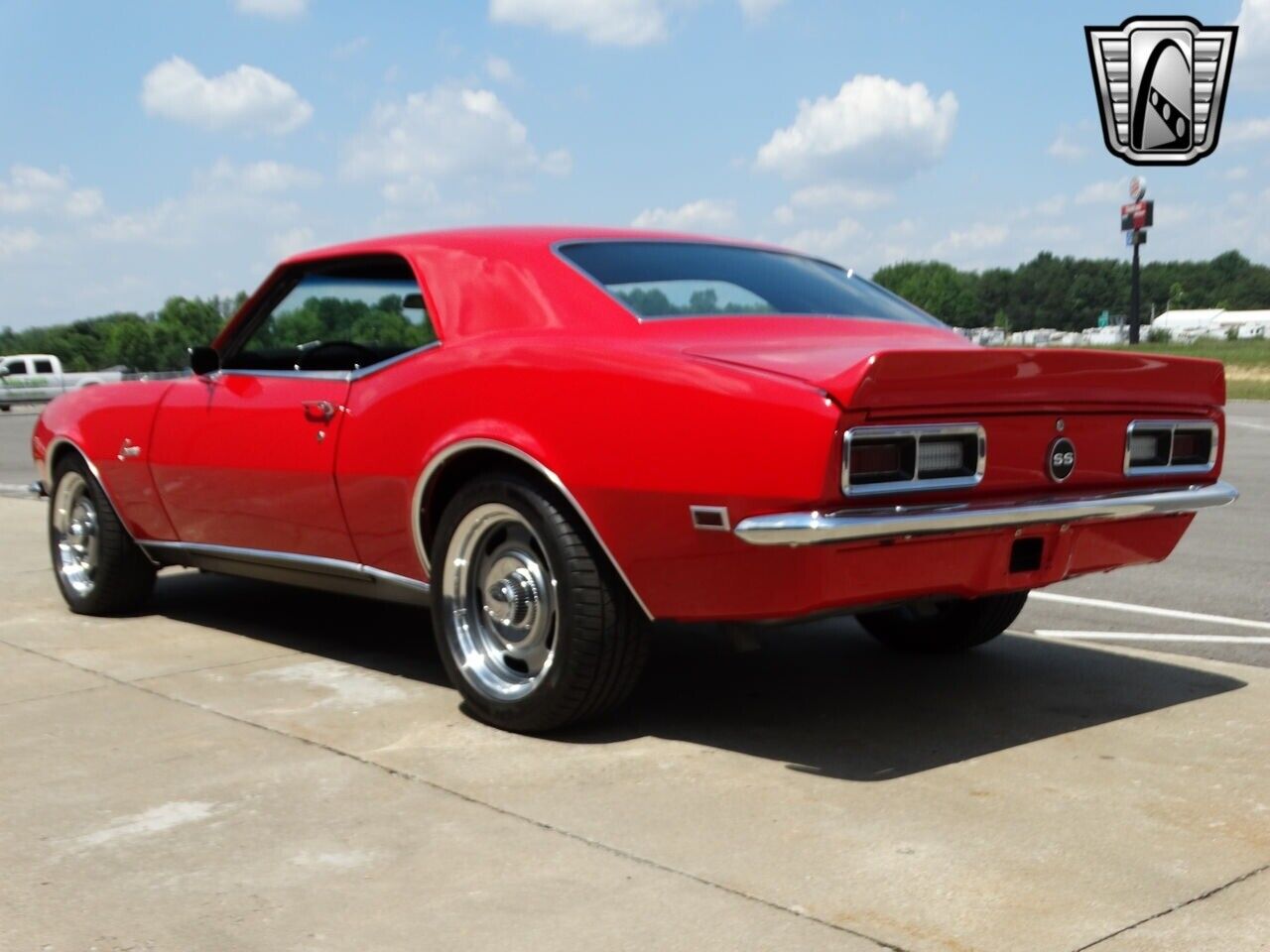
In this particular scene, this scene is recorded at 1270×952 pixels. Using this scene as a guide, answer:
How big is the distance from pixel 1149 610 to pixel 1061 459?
2.48 m

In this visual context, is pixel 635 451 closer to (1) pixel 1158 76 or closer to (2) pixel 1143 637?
(2) pixel 1143 637

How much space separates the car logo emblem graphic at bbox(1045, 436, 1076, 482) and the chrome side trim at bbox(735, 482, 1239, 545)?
64 mm

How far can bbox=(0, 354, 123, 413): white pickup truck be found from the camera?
42625 mm

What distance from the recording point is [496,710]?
4074mm

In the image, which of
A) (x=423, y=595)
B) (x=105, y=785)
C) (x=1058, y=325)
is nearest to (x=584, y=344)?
(x=423, y=595)

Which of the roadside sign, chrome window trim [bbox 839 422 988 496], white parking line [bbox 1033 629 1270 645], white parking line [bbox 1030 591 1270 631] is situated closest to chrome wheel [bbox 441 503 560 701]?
chrome window trim [bbox 839 422 988 496]

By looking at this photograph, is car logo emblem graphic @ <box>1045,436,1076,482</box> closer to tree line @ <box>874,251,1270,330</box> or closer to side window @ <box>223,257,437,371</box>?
side window @ <box>223,257,437,371</box>

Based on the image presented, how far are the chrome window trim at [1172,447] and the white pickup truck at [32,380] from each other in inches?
1599

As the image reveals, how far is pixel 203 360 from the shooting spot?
5309mm

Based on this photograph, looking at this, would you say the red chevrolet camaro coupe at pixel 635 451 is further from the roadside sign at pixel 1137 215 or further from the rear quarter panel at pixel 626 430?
the roadside sign at pixel 1137 215

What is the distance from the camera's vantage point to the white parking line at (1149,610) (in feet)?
18.7

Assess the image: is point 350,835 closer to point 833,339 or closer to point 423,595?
point 423,595

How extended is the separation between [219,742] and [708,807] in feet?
4.79

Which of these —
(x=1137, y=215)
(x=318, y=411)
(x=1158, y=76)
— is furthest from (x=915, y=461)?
(x=1137, y=215)
